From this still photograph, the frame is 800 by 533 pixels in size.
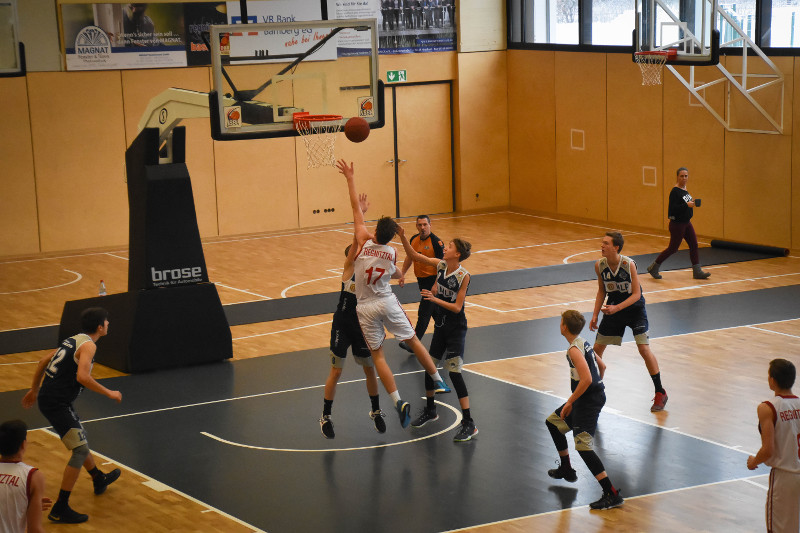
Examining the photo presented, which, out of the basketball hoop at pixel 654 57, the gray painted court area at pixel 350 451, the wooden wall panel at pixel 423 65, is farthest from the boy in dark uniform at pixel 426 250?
the wooden wall panel at pixel 423 65

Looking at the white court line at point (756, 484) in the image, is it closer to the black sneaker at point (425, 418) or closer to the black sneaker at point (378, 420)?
the black sneaker at point (425, 418)

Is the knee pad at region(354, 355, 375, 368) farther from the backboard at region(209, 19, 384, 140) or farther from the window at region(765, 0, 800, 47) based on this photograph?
the window at region(765, 0, 800, 47)

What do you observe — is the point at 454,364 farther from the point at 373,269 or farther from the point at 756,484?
the point at 756,484

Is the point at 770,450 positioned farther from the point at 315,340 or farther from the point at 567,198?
the point at 567,198

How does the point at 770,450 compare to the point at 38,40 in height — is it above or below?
below

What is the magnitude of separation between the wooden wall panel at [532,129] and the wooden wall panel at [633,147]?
5.81 feet

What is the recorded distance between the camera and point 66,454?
9812 mm

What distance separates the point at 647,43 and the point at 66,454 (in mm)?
12011

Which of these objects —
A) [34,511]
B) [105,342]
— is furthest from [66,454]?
[34,511]

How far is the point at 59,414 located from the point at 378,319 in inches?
108

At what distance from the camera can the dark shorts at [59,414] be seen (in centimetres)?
816

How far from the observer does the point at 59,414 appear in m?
8.18

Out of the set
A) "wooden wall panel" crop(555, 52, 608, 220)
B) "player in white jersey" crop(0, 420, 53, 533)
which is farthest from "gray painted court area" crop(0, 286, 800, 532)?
"wooden wall panel" crop(555, 52, 608, 220)

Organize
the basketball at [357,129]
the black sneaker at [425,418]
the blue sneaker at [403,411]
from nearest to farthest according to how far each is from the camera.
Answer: the blue sneaker at [403,411] → the black sneaker at [425,418] → the basketball at [357,129]
